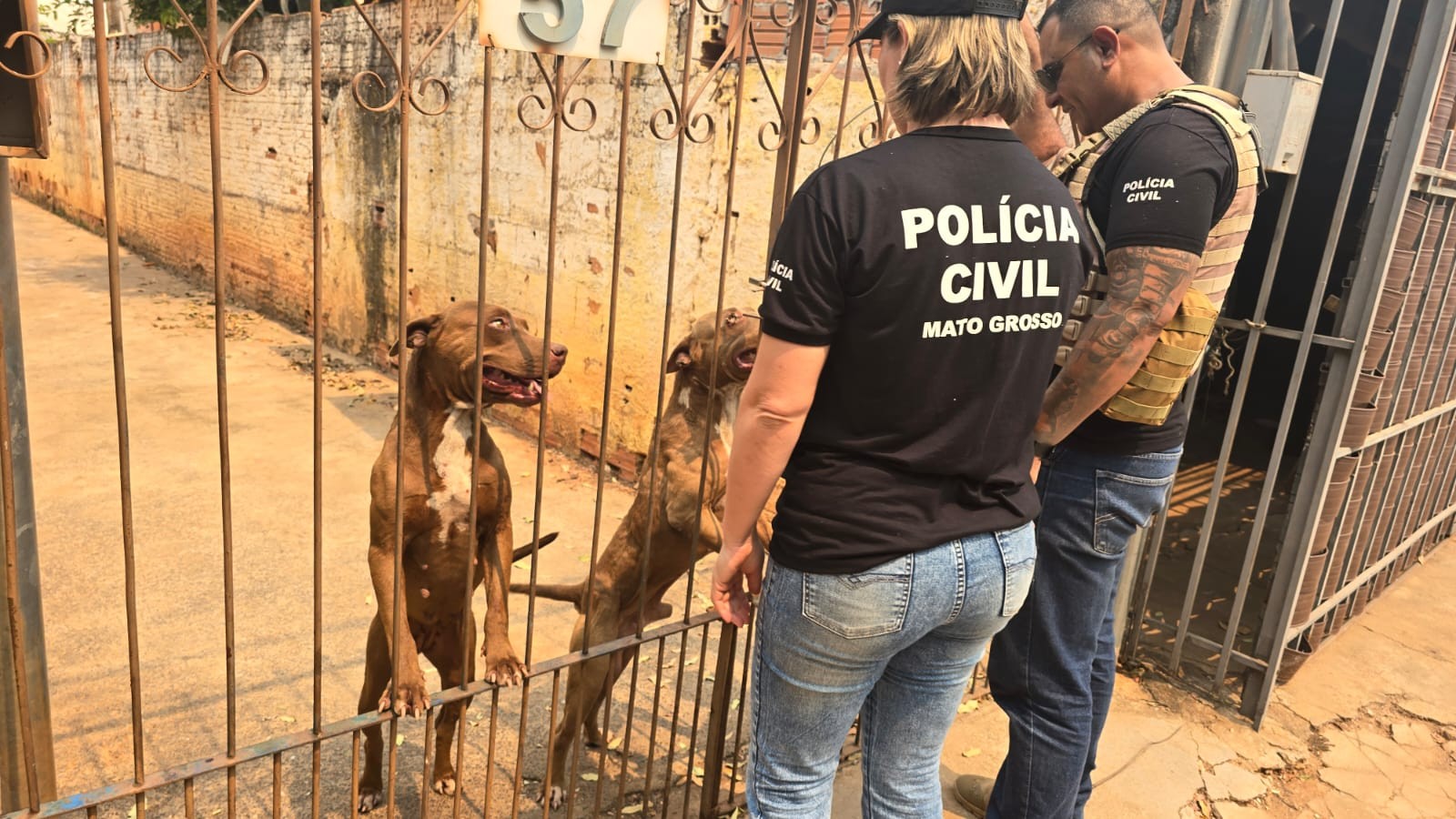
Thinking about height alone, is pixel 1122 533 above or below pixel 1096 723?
above

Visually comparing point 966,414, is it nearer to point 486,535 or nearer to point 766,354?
point 766,354

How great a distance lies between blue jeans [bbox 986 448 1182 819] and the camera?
2541 mm

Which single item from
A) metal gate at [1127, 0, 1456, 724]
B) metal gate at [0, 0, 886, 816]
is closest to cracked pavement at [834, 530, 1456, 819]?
metal gate at [1127, 0, 1456, 724]

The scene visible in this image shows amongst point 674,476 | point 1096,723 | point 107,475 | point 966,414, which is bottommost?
point 107,475

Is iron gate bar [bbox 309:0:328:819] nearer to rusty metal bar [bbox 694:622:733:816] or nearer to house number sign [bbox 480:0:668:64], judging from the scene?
house number sign [bbox 480:0:668:64]

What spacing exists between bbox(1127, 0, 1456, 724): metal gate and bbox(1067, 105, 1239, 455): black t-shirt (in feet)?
5.55

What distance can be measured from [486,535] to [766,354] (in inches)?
53.6

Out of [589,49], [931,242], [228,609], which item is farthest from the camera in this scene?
[589,49]

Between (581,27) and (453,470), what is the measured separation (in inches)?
49.0

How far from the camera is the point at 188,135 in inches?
501

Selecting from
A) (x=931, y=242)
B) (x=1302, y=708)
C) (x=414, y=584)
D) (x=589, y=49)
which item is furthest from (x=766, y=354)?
(x=1302, y=708)

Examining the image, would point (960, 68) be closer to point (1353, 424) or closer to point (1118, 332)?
point (1118, 332)

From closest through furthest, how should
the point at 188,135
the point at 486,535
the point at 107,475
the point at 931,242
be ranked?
1. the point at 931,242
2. the point at 486,535
3. the point at 107,475
4. the point at 188,135

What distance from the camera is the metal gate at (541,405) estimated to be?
6.19 ft
